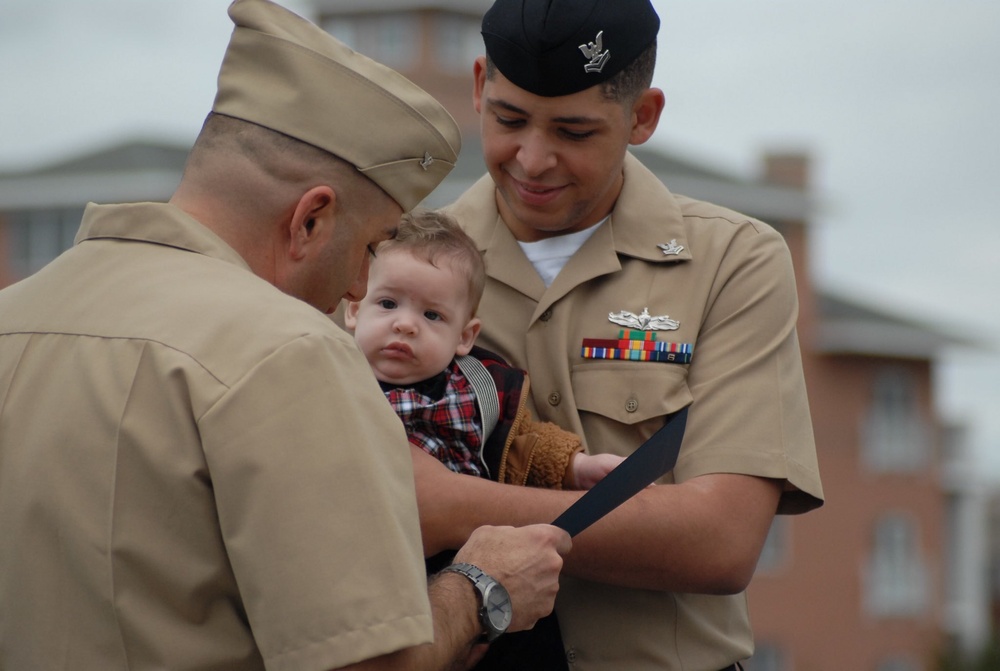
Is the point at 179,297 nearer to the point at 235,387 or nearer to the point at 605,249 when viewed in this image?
the point at 235,387

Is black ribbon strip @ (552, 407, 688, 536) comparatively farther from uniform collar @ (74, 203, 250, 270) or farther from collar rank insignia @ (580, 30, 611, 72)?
collar rank insignia @ (580, 30, 611, 72)

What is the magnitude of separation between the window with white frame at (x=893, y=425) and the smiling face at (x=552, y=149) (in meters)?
33.8

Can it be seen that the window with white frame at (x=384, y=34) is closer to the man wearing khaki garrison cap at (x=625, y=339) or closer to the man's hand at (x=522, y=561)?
the man wearing khaki garrison cap at (x=625, y=339)

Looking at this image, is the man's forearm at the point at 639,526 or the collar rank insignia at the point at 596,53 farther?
the collar rank insignia at the point at 596,53

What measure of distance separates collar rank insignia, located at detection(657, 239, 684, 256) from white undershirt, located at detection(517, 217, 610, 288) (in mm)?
180

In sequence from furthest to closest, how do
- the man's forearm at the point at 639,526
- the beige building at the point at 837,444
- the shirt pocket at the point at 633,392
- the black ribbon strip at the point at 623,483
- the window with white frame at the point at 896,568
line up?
the window with white frame at the point at 896,568, the beige building at the point at 837,444, the shirt pocket at the point at 633,392, the man's forearm at the point at 639,526, the black ribbon strip at the point at 623,483

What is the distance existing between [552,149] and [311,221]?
0.96 m

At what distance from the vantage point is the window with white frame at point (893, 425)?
36438mm

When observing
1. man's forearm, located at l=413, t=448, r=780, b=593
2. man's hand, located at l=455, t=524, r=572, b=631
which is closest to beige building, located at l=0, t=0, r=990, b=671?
man's forearm, located at l=413, t=448, r=780, b=593

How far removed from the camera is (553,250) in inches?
143

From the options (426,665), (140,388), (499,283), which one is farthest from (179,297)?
(499,283)

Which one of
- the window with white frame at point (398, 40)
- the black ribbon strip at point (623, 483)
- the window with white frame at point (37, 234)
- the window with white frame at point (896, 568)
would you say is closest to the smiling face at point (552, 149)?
the black ribbon strip at point (623, 483)

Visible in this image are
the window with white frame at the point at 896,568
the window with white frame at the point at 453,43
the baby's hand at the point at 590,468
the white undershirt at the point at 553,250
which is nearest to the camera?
the baby's hand at the point at 590,468

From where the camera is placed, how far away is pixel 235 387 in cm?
229
